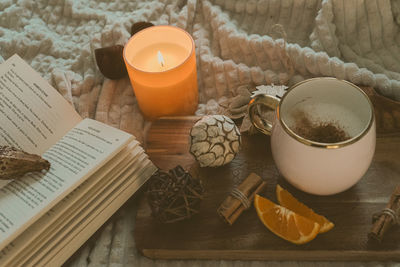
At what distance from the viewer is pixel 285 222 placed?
1.92 ft

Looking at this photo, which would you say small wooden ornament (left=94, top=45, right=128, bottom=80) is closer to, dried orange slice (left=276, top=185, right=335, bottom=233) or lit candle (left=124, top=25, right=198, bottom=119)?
lit candle (left=124, top=25, right=198, bottom=119)

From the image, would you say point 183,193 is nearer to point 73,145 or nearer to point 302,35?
point 73,145

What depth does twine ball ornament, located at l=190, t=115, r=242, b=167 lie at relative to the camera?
2.06 ft

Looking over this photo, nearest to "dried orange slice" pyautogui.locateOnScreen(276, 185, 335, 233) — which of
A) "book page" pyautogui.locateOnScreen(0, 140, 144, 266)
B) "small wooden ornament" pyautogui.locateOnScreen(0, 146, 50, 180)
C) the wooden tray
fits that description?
the wooden tray

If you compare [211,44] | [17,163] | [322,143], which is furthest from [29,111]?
[322,143]

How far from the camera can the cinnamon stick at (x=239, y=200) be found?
60 cm

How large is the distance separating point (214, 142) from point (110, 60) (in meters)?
0.31

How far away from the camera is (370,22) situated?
788 millimetres

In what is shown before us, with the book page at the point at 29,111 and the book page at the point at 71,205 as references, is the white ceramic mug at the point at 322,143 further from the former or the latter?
the book page at the point at 29,111

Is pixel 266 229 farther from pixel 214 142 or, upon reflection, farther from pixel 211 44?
pixel 211 44

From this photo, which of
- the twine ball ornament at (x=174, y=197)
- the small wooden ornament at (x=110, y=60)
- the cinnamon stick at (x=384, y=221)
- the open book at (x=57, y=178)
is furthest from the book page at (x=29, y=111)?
the cinnamon stick at (x=384, y=221)

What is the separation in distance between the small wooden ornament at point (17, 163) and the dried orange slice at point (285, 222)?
33 cm

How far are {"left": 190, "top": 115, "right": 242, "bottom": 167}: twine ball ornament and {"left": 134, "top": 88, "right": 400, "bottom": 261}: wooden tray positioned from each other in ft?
0.13

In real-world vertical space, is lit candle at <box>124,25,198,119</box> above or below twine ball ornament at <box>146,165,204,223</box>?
above
